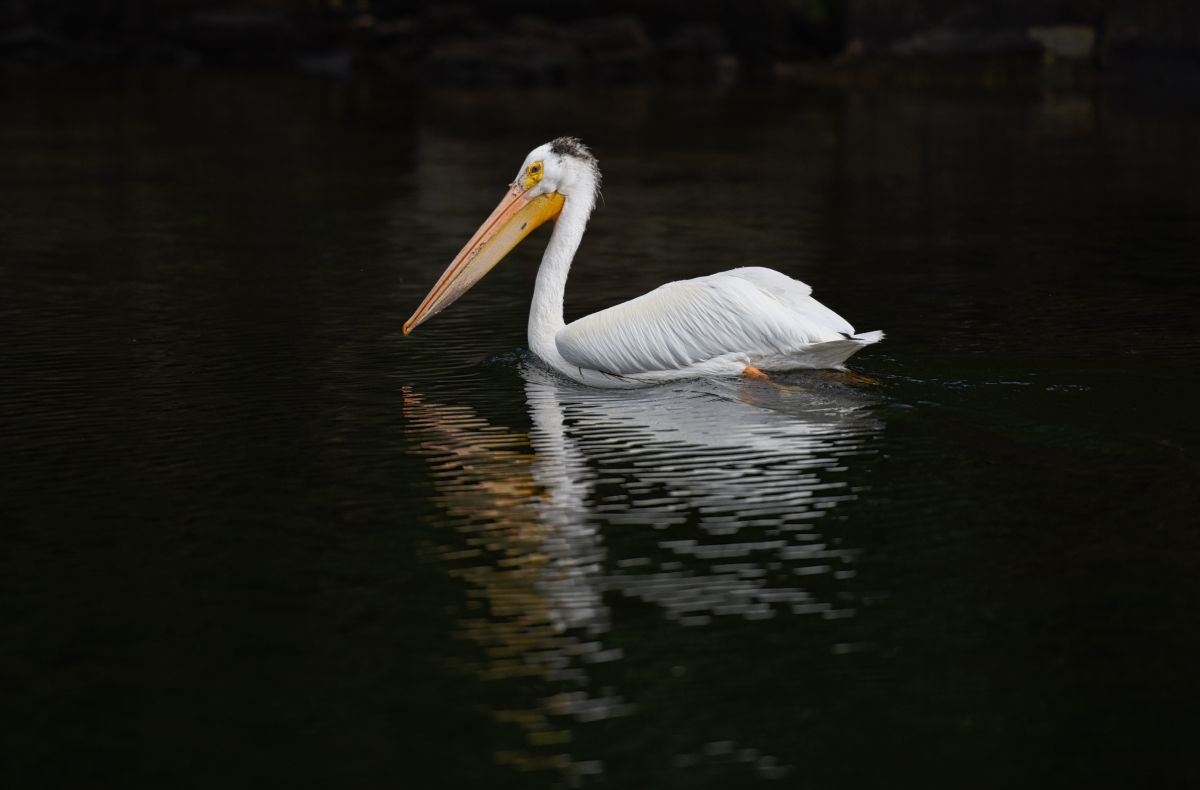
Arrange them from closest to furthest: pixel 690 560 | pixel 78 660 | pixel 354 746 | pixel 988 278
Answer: pixel 354 746 < pixel 78 660 < pixel 690 560 < pixel 988 278

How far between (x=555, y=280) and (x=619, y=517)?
250 centimetres

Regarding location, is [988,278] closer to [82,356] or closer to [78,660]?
[82,356]

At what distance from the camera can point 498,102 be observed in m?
24.1

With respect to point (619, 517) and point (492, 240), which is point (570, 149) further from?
point (619, 517)

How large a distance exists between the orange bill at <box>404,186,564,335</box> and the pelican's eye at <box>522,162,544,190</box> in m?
0.04

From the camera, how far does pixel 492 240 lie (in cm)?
764

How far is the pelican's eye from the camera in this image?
24.5 ft

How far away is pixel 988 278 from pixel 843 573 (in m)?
5.33

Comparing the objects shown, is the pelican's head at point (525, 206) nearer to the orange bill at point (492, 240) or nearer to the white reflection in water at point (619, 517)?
the orange bill at point (492, 240)

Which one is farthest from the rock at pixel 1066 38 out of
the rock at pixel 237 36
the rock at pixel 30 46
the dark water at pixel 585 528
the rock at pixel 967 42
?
the rock at pixel 30 46

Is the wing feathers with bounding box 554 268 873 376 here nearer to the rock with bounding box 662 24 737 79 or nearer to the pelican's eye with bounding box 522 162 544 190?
the pelican's eye with bounding box 522 162 544 190

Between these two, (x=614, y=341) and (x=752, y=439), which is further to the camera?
(x=614, y=341)

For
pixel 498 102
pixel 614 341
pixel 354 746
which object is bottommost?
pixel 354 746

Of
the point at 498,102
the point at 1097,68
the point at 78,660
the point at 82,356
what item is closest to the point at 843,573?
the point at 78,660
